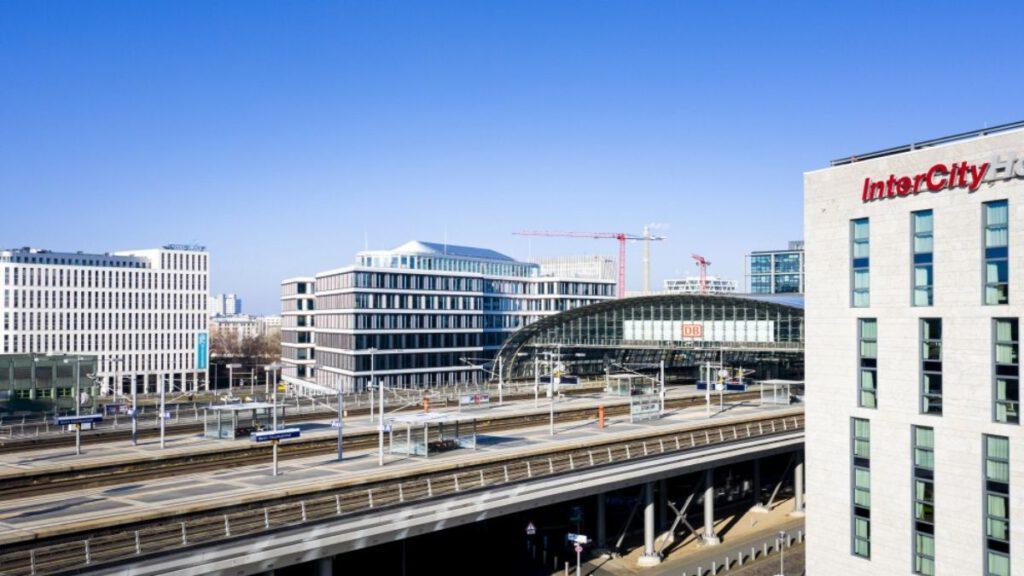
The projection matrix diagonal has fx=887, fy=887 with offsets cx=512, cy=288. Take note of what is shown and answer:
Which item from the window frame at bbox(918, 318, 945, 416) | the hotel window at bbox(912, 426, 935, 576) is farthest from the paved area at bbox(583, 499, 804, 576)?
the window frame at bbox(918, 318, 945, 416)

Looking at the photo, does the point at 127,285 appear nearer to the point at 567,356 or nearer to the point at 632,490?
the point at 567,356

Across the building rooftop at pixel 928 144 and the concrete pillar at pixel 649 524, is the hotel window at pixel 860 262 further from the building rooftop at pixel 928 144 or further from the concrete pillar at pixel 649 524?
the concrete pillar at pixel 649 524

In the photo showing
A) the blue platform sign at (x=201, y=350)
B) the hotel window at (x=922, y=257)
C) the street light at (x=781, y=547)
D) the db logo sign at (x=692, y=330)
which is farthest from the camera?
the blue platform sign at (x=201, y=350)

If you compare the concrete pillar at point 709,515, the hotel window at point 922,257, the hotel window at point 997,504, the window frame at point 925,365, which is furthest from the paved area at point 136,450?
the hotel window at point 997,504

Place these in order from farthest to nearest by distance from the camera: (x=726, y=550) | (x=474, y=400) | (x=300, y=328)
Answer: (x=300, y=328) → (x=474, y=400) → (x=726, y=550)

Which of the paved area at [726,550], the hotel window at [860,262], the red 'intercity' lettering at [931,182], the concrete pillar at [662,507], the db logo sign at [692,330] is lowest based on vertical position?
the paved area at [726,550]

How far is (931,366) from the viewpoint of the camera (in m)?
34.3

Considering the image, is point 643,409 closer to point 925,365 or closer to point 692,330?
point 925,365

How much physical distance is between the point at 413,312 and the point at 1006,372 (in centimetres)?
10707

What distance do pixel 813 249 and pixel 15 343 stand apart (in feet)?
478

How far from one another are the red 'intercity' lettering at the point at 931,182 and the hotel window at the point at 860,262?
122cm

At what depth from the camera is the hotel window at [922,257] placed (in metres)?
34.5

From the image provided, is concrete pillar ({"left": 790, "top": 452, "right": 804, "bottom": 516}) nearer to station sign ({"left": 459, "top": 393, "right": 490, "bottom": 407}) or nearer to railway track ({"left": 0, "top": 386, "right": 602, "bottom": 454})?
station sign ({"left": 459, "top": 393, "right": 490, "bottom": 407})

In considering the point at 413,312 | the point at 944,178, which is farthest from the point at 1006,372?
the point at 413,312
